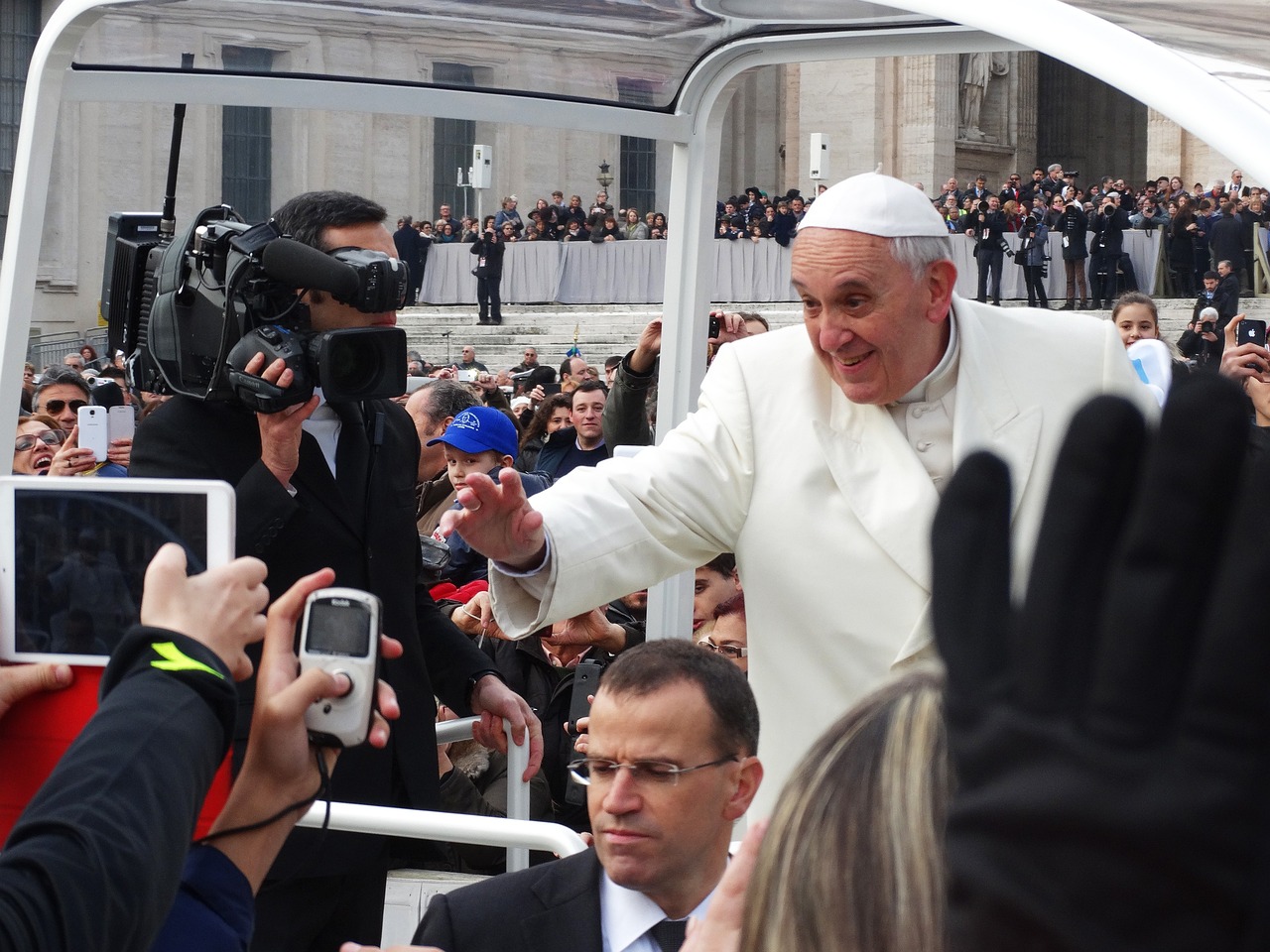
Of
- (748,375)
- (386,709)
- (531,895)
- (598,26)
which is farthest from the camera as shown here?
(598,26)

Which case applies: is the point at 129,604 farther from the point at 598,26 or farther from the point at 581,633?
the point at 581,633

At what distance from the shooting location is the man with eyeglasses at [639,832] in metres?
2.45

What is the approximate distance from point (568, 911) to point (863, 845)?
160 cm

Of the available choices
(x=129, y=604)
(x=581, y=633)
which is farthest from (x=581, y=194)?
(x=129, y=604)

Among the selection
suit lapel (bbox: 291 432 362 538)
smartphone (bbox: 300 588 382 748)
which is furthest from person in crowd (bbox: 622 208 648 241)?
smartphone (bbox: 300 588 382 748)

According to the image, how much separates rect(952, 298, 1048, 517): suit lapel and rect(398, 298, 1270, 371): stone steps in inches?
895

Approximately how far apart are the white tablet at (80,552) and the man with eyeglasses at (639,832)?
0.89 metres

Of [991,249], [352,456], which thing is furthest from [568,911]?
[991,249]

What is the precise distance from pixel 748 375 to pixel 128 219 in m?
1.31

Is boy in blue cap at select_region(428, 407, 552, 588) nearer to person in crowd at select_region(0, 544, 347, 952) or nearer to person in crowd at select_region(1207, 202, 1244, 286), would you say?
person in crowd at select_region(0, 544, 347, 952)

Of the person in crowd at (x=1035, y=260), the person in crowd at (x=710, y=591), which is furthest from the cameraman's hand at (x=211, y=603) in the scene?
the person in crowd at (x=1035, y=260)

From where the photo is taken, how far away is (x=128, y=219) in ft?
10.6

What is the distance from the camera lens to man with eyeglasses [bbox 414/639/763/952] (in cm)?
245

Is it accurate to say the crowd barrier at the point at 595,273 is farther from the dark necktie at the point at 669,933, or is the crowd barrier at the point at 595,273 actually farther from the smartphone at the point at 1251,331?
the dark necktie at the point at 669,933
